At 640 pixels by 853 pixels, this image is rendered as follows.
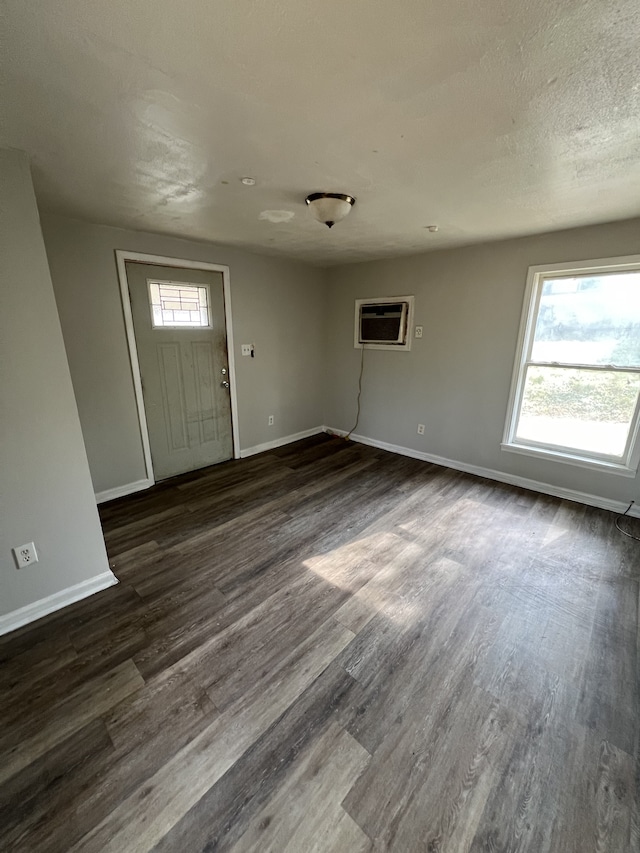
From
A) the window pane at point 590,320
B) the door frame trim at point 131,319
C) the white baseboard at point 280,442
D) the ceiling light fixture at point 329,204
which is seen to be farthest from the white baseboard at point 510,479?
the ceiling light fixture at point 329,204

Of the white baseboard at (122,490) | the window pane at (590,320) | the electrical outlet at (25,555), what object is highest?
the window pane at (590,320)

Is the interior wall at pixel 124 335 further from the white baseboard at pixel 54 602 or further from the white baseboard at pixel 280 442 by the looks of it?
the white baseboard at pixel 54 602

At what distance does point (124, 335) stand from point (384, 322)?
2.75 metres

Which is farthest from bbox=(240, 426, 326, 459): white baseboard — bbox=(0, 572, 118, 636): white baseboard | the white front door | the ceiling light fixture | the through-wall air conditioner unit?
the ceiling light fixture

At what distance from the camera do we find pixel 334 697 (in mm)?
1447

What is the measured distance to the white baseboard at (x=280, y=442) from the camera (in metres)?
4.14

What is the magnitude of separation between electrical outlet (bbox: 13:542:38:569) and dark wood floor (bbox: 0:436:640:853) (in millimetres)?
354

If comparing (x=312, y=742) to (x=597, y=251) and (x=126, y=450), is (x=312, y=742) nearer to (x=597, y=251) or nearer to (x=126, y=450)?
(x=126, y=450)

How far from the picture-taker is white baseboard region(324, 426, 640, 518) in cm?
285

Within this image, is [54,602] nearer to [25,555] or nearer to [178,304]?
[25,555]

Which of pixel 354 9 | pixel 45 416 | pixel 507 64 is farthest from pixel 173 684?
pixel 507 64

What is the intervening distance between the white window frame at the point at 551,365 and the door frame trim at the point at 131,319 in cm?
286

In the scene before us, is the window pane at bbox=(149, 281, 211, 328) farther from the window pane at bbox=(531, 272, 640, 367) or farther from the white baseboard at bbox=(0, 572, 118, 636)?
the window pane at bbox=(531, 272, 640, 367)

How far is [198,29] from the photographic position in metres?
0.90
